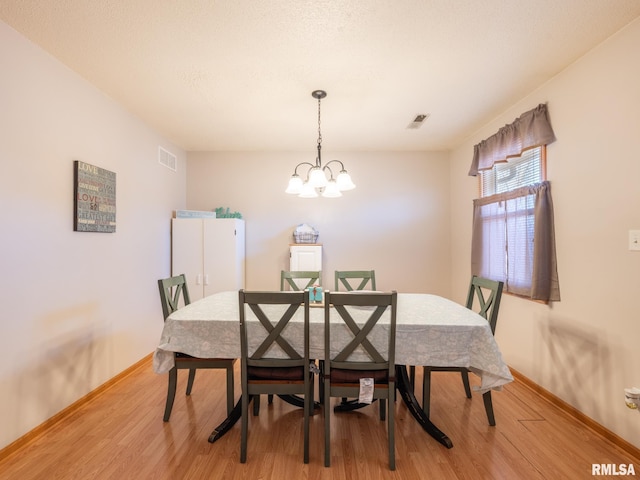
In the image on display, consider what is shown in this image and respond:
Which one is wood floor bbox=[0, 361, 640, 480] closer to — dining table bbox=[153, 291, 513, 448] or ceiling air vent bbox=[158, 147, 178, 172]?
dining table bbox=[153, 291, 513, 448]

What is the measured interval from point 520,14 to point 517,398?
2.67m

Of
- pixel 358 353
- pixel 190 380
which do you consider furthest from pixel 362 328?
pixel 190 380

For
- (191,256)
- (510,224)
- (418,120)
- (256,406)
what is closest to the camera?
(256,406)

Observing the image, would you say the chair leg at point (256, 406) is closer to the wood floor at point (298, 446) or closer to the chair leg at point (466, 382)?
the wood floor at point (298, 446)

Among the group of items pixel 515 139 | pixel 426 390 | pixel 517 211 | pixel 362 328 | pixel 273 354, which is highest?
pixel 515 139

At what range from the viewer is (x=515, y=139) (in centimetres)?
272

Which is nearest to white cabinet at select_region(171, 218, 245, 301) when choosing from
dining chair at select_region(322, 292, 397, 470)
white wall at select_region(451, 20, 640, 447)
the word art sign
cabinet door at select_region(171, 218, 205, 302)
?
cabinet door at select_region(171, 218, 205, 302)

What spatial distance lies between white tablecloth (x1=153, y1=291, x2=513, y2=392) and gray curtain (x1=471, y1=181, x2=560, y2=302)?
2.82 ft

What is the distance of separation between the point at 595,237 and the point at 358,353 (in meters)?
1.77

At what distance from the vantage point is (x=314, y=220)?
420 centimetres

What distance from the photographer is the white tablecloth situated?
1.79 meters

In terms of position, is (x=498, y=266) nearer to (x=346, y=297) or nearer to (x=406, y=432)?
(x=406, y=432)

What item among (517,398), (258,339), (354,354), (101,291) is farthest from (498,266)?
(101,291)

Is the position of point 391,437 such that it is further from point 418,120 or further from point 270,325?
point 418,120
